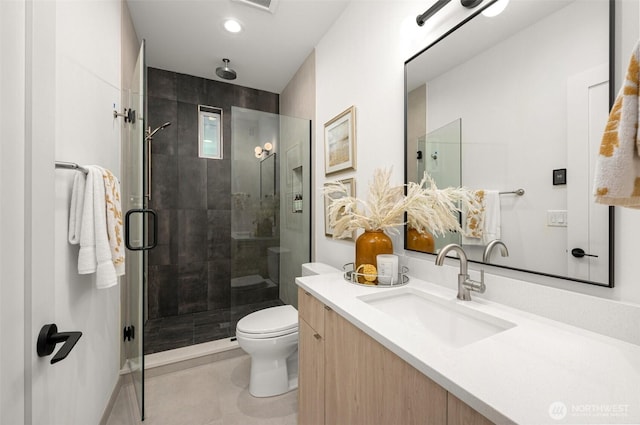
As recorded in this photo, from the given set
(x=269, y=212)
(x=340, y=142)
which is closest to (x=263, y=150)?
(x=269, y=212)

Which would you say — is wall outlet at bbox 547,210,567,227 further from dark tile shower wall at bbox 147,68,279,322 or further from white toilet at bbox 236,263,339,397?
dark tile shower wall at bbox 147,68,279,322

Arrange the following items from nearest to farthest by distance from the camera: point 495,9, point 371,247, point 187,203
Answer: point 495,9
point 371,247
point 187,203

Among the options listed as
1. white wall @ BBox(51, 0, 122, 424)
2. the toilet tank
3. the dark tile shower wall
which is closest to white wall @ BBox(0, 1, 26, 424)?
white wall @ BBox(51, 0, 122, 424)

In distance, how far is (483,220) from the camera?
1087 millimetres

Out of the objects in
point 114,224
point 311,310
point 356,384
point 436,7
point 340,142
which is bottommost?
point 356,384

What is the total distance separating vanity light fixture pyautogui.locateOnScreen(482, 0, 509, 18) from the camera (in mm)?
1011

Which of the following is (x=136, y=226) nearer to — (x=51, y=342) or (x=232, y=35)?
(x=51, y=342)

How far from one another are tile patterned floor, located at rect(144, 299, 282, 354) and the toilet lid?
1.85 feet

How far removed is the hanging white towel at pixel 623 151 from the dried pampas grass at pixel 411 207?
0.61 meters

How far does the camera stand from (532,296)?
88 centimetres

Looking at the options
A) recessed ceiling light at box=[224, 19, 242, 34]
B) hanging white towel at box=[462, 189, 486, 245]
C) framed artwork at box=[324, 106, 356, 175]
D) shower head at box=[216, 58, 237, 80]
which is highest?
recessed ceiling light at box=[224, 19, 242, 34]

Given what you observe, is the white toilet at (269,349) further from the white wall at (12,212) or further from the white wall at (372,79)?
the white wall at (12,212)

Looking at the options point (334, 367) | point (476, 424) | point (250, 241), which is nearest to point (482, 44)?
point (476, 424)

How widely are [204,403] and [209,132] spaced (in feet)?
8.59
